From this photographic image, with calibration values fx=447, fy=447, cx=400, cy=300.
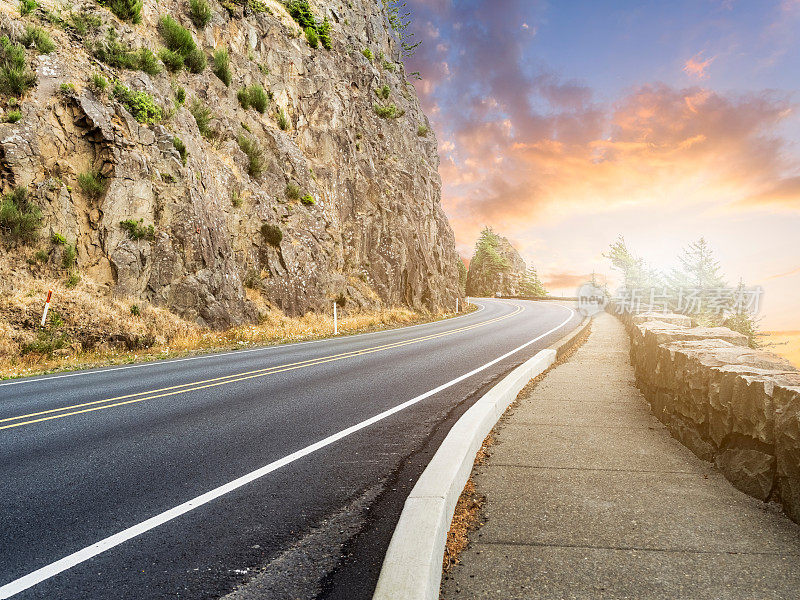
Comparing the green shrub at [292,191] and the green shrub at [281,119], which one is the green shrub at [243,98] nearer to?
the green shrub at [281,119]

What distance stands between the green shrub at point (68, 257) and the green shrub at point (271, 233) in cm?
762

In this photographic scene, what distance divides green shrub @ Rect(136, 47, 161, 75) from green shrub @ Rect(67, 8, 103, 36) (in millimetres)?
1554

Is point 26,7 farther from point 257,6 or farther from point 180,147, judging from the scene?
point 257,6

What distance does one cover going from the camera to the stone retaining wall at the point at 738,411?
3.04 meters

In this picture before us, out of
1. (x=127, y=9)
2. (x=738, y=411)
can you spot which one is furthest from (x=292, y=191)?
(x=738, y=411)

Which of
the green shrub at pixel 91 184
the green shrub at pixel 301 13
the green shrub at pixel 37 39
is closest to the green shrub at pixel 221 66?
the green shrub at pixel 37 39

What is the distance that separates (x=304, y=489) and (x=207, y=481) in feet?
2.88

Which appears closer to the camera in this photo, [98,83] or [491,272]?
[98,83]

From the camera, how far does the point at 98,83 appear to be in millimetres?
15188

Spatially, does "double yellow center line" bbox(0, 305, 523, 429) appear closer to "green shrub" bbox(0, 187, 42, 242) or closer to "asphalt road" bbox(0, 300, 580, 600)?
"asphalt road" bbox(0, 300, 580, 600)

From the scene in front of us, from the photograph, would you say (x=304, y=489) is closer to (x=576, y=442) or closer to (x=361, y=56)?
(x=576, y=442)

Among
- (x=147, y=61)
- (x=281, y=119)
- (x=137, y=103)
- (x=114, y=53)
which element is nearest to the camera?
(x=137, y=103)

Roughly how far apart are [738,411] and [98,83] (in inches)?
758

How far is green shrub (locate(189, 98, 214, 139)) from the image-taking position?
19.2 m
